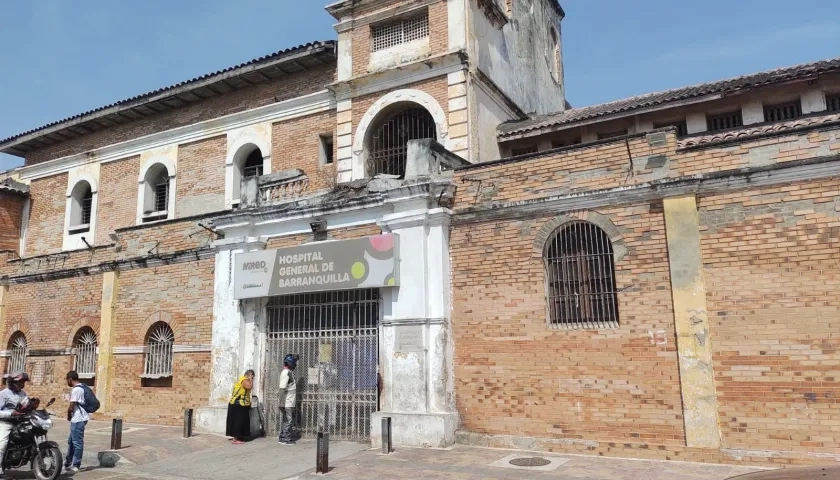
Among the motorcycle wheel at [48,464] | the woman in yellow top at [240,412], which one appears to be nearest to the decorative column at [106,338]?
the woman in yellow top at [240,412]

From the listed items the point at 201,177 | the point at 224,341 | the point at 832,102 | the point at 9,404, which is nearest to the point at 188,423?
the point at 224,341

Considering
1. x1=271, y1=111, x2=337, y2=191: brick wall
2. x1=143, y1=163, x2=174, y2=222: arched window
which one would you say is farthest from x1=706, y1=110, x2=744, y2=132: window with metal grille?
x1=143, y1=163, x2=174, y2=222: arched window

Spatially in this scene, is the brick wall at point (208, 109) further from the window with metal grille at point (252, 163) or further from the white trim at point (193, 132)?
the window with metal grille at point (252, 163)

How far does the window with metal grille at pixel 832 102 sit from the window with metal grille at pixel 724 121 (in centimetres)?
147

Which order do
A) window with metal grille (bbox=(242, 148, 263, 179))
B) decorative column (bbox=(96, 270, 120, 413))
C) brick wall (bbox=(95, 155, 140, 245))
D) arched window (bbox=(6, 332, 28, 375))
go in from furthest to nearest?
brick wall (bbox=(95, 155, 140, 245)), window with metal grille (bbox=(242, 148, 263, 179)), arched window (bbox=(6, 332, 28, 375)), decorative column (bbox=(96, 270, 120, 413))

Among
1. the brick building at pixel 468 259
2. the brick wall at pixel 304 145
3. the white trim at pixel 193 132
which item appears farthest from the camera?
the white trim at pixel 193 132

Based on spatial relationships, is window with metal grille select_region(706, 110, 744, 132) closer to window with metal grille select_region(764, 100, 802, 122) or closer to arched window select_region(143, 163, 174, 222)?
window with metal grille select_region(764, 100, 802, 122)

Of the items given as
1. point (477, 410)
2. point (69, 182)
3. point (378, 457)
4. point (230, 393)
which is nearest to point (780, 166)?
point (477, 410)

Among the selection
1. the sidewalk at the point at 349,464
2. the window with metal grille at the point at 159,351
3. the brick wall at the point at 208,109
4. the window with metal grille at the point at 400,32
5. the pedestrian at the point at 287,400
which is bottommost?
the sidewalk at the point at 349,464

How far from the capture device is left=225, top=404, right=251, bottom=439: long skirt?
11.8m

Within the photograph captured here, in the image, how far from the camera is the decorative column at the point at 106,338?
15539 mm

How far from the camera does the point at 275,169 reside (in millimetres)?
17203

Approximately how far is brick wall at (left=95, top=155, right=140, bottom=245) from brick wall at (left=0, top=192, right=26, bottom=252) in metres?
3.92

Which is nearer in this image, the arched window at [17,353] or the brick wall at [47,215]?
the arched window at [17,353]
